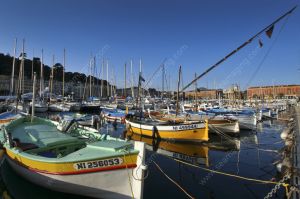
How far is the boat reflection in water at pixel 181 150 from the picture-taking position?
54.4 ft

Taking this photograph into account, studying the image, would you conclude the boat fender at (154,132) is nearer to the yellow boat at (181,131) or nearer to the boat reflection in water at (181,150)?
the yellow boat at (181,131)

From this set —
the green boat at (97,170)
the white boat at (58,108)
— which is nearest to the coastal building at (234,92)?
the white boat at (58,108)

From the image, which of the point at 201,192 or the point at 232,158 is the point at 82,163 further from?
the point at 232,158

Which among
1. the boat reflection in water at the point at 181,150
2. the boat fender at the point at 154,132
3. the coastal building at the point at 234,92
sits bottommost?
the boat reflection in water at the point at 181,150

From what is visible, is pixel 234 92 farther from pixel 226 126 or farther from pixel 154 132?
pixel 154 132

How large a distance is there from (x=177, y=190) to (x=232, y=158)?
7.46 meters

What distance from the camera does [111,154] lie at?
8.16 m

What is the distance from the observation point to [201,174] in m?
13.1

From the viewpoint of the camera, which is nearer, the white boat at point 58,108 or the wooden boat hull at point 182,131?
the wooden boat hull at point 182,131

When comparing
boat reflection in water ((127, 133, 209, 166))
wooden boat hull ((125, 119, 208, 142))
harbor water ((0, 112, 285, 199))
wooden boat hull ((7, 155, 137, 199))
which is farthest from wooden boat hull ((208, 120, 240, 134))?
wooden boat hull ((7, 155, 137, 199))

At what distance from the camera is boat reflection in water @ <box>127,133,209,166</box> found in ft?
54.4

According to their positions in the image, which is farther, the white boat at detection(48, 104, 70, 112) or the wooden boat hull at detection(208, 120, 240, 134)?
the white boat at detection(48, 104, 70, 112)

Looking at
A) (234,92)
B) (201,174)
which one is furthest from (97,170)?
(234,92)

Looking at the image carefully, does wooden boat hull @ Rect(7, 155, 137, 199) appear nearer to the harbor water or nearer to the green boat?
the green boat
